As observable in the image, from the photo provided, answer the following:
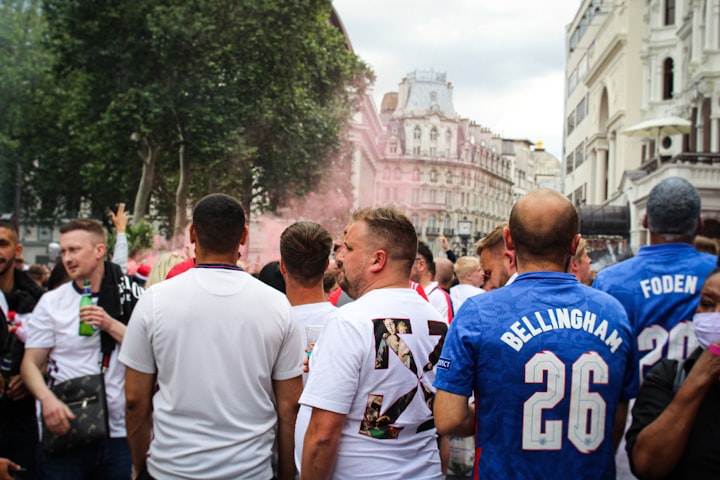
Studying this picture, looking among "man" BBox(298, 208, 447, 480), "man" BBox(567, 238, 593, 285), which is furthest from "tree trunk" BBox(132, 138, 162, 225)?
"man" BBox(298, 208, 447, 480)

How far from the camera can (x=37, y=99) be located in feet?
131

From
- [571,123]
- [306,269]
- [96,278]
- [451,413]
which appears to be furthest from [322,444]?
[571,123]

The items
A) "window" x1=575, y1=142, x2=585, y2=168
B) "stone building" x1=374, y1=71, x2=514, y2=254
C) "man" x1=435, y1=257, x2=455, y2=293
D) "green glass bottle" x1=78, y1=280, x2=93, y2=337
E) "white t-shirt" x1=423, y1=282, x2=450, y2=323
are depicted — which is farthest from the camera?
"stone building" x1=374, y1=71, x2=514, y2=254

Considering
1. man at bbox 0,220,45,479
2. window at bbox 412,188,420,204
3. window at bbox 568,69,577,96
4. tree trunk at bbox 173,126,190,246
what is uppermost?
window at bbox 568,69,577,96

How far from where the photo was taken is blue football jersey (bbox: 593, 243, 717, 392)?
4.02m

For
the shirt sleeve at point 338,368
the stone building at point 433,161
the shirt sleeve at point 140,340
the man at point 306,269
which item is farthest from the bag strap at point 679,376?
the stone building at point 433,161

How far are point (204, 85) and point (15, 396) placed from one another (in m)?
23.5

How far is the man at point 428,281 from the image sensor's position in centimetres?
659

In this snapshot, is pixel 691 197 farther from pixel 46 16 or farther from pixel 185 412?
pixel 46 16

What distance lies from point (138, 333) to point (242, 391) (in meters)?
0.52

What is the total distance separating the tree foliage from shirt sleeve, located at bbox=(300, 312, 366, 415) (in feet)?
79.8

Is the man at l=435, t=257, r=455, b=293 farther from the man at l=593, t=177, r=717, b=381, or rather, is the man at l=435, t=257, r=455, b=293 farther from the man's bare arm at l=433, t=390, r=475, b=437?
the man's bare arm at l=433, t=390, r=475, b=437

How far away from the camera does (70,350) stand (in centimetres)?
434

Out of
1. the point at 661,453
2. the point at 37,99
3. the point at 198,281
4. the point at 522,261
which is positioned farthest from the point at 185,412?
the point at 37,99
